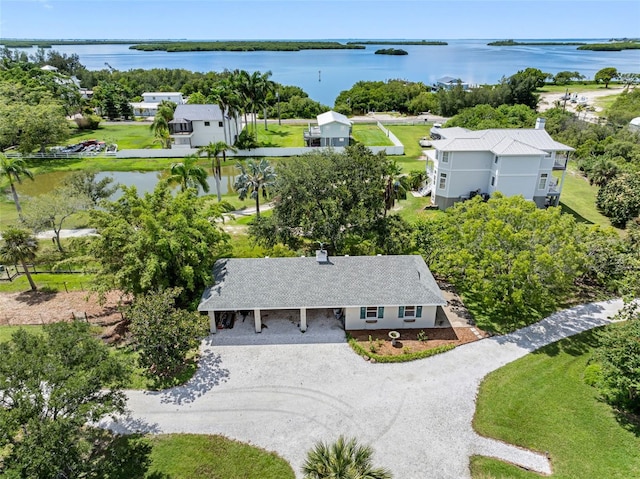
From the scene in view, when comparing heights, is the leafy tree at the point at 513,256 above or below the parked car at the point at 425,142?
above

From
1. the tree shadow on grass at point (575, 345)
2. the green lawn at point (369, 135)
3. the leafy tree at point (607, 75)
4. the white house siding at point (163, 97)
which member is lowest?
the tree shadow on grass at point (575, 345)

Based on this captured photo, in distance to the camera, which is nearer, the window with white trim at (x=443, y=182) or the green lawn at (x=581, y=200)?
the green lawn at (x=581, y=200)

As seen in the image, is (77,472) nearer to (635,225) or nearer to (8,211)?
(8,211)

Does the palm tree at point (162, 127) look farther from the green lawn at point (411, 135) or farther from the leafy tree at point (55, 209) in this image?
the green lawn at point (411, 135)

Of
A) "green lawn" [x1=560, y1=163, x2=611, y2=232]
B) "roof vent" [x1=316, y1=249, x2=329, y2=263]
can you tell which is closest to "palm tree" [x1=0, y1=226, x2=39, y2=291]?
"roof vent" [x1=316, y1=249, x2=329, y2=263]

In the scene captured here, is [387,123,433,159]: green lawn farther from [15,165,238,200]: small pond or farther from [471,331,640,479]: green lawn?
[471,331,640,479]: green lawn

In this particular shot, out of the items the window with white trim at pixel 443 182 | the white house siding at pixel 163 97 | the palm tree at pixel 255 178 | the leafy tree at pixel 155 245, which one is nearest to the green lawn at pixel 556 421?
the leafy tree at pixel 155 245

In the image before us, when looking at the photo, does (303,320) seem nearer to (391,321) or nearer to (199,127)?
(391,321)

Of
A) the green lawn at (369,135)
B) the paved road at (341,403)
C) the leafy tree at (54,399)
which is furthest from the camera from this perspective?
the green lawn at (369,135)
